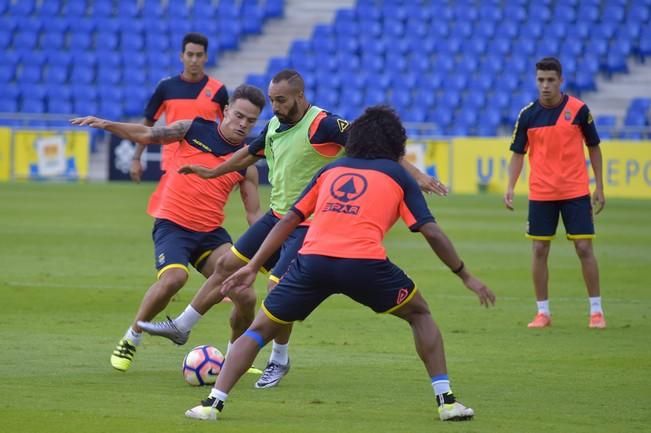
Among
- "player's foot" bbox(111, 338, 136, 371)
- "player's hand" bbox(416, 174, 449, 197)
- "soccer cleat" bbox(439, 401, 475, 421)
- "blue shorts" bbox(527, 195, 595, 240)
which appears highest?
"player's hand" bbox(416, 174, 449, 197)

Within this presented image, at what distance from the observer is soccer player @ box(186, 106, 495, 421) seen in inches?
273

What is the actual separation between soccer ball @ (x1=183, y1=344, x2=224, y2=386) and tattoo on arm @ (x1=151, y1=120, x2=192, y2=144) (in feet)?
5.82

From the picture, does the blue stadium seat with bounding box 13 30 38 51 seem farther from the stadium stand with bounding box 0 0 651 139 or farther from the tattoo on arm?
the tattoo on arm

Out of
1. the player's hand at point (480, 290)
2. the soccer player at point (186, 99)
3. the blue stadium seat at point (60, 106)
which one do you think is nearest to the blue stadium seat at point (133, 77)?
the blue stadium seat at point (60, 106)

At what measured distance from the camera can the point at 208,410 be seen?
7023 mm

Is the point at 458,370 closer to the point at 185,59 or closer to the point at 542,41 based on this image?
→ the point at 185,59

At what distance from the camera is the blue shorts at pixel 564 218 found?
39.8 ft

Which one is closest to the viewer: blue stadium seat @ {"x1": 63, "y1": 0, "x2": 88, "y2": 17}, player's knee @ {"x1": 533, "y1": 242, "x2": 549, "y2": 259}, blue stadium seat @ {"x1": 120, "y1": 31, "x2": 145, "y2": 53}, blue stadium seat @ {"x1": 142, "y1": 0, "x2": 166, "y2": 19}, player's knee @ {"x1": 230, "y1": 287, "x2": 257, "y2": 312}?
player's knee @ {"x1": 230, "y1": 287, "x2": 257, "y2": 312}

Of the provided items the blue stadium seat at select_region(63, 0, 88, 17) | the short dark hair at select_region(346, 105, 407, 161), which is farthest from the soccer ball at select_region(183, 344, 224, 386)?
the blue stadium seat at select_region(63, 0, 88, 17)

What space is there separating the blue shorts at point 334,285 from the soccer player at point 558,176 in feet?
17.2

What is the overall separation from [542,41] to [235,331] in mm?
32020

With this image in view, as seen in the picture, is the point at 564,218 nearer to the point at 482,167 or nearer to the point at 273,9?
the point at 482,167

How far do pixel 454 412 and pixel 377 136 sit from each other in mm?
1621

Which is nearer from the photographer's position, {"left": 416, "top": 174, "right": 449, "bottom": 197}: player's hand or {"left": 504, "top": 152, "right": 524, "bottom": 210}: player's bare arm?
{"left": 416, "top": 174, "right": 449, "bottom": 197}: player's hand
